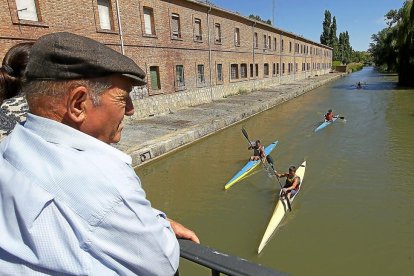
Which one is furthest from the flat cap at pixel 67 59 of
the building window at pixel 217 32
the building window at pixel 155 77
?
the building window at pixel 217 32

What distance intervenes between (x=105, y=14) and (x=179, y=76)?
596 cm

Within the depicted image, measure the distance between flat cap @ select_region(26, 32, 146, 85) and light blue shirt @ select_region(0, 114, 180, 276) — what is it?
0.24 m

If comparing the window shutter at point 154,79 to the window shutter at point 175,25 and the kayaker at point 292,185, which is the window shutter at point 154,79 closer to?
the window shutter at point 175,25

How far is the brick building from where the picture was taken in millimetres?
11648

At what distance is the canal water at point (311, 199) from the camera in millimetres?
6344

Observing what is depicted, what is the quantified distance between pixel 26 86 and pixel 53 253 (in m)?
0.64

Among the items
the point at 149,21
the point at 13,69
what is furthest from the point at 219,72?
the point at 13,69

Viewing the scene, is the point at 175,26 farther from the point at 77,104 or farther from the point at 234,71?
the point at 77,104

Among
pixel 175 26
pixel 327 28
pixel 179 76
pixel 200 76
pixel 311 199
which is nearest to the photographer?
pixel 311 199

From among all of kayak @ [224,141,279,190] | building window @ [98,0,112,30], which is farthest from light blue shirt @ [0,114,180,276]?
building window @ [98,0,112,30]

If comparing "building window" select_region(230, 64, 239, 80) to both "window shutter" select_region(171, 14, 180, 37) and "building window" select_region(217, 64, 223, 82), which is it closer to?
"building window" select_region(217, 64, 223, 82)

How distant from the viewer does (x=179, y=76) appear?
19.3 metres

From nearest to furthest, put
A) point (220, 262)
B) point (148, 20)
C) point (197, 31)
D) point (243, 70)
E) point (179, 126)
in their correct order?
point (220, 262) → point (179, 126) → point (148, 20) → point (197, 31) → point (243, 70)

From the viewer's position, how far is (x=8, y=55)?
1.55 m
